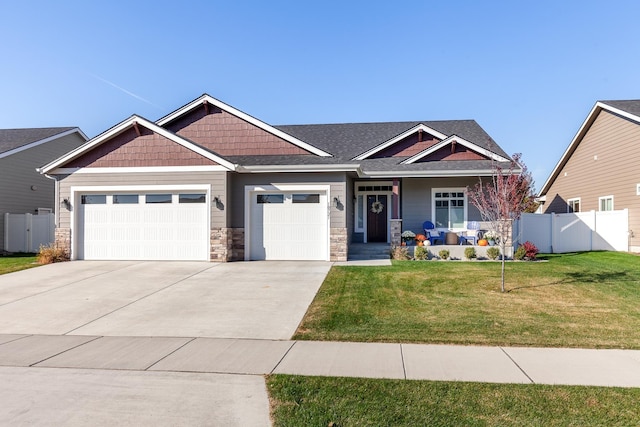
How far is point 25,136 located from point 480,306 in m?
23.6

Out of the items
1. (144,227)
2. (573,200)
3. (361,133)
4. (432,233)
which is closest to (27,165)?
(144,227)

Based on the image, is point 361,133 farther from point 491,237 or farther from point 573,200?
point 573,200

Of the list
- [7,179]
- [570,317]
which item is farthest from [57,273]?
[570,317]

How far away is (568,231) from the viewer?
17.4m

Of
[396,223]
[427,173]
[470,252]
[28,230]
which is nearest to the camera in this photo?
[470,252]

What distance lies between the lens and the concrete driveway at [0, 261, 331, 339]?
6840 millimetres

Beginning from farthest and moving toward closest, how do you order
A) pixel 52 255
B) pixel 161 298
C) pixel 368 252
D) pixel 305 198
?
pixel 368 252 < pixel 305 198 < pixel 52 255 < pixel 161 298

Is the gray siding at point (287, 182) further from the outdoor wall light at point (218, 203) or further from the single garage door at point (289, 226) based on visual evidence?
the outdoor wall light at point (218, 203)

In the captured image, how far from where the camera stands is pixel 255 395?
13.6ft

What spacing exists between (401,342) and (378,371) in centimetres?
123

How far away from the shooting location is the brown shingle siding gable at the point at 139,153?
13906 millimetres

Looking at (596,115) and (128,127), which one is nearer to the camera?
(128,127)

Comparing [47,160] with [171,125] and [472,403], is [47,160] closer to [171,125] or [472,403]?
[171,125]

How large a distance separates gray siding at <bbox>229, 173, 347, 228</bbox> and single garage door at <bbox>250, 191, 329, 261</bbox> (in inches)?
14.1
